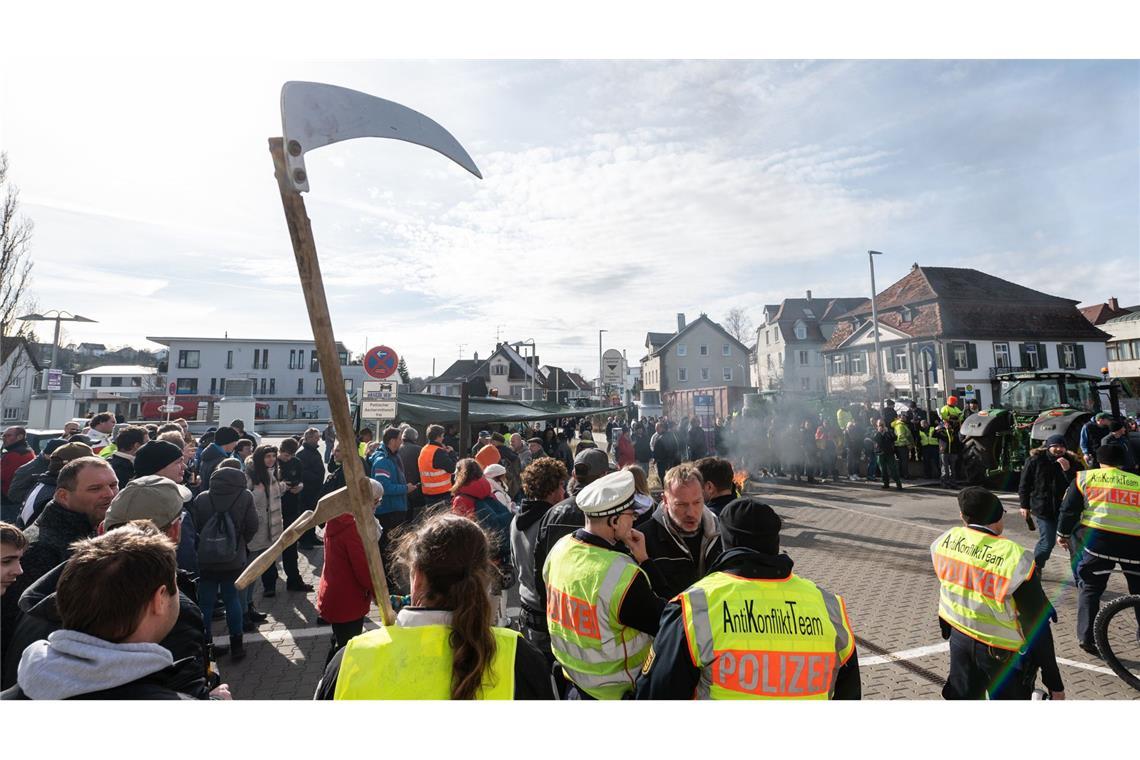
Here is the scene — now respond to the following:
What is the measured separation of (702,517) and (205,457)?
6642mm

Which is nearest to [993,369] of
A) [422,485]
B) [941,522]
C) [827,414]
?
[827,414]

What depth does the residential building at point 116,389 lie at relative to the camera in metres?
49.4

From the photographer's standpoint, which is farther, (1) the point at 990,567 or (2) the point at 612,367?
(2) the point at 612,367

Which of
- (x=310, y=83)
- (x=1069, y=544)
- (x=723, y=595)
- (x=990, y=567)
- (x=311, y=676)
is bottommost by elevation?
(x=311, y=676)

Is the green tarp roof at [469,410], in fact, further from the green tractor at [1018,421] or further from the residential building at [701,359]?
the residential building at [701,359]

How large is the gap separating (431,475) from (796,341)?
51.6m

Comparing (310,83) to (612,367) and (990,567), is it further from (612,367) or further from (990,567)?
(612,367)

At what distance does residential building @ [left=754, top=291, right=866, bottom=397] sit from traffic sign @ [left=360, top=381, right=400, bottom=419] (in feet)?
150

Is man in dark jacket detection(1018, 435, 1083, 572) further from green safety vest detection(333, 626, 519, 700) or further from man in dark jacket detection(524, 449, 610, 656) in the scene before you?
green safety vest detection(333, 626, 519, 700)

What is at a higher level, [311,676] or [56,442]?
[56,442]

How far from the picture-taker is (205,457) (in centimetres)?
718

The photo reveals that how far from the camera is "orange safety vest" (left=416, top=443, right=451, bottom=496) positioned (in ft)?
24.6

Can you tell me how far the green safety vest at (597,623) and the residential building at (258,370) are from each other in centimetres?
4905

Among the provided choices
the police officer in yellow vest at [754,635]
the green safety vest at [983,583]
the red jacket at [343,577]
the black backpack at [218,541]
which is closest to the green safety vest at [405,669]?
the police officer in yellow vest at [754,635]
